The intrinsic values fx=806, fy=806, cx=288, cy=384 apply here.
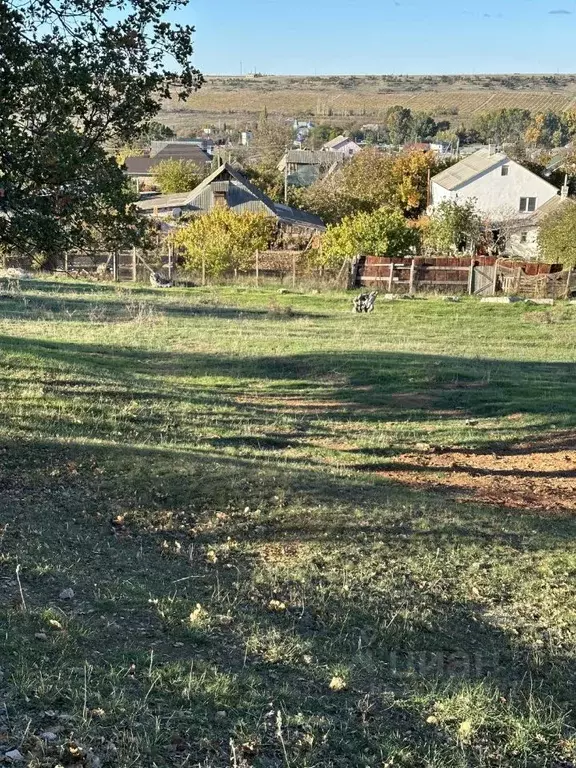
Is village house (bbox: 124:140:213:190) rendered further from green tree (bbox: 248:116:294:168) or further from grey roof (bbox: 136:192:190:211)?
grey roof (bbox: 136:192:190:211)

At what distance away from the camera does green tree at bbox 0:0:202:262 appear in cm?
796

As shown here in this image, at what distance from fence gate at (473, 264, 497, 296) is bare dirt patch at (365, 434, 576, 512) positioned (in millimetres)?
22770

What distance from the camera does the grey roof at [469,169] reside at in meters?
58.5

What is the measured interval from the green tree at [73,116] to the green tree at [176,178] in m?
61.7

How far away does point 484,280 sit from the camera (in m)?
34.0

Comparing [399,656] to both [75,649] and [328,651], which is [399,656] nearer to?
[328,651]

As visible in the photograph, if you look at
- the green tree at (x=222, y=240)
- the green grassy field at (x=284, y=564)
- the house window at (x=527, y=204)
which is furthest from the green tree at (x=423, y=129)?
the green grassy field at (x=284, y=564)

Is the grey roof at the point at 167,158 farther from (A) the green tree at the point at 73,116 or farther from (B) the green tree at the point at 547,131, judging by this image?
(A) the green tree at the point at 73,116

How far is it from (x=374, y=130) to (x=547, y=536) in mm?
149524

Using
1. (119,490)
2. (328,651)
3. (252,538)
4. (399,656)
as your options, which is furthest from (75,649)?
(119,490)

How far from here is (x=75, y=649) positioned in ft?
13.6

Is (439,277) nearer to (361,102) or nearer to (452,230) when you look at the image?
(452,230)

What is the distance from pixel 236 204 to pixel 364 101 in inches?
5930

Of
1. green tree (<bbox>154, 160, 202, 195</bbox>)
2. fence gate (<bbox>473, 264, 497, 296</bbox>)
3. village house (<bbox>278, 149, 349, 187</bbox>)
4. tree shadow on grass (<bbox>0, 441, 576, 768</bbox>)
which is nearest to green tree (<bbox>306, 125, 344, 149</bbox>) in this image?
village house (<bbox>278, 149, 349, 187</bbox>)
